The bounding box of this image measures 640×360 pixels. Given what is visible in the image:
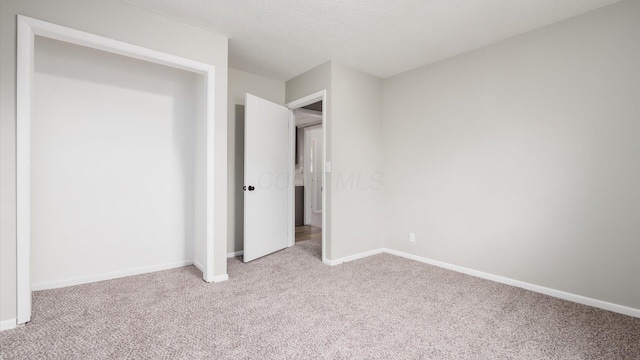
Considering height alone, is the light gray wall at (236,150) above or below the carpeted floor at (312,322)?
above

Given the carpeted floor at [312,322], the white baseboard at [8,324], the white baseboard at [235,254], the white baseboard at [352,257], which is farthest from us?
the white baseboard at [235,254]

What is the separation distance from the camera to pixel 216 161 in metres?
2.77

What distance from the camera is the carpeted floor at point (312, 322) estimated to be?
1.68 m

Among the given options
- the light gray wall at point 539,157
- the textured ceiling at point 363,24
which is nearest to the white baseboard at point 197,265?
the textured ceiling at point 363,24

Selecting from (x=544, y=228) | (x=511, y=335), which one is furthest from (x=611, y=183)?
(x=511, y=335)

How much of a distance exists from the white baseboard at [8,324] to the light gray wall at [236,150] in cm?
197

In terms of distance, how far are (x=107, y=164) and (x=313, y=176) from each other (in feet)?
13.9

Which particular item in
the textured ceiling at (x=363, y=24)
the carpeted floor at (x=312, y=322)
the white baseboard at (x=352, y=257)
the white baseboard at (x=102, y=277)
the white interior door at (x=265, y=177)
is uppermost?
the textured ceiling at (x=363, y=24)

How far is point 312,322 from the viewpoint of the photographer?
201 centimetres

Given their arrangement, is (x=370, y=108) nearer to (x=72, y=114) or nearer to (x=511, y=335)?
(x=511, y=335)

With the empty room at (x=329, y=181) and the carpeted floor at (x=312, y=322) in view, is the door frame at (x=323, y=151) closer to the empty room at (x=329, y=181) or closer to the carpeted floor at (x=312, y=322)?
the empty room at (x=329, y=181)

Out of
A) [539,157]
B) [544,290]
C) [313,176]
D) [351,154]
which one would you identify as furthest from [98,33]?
[313,176]

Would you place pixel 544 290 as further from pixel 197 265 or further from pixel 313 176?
pixel 313 176

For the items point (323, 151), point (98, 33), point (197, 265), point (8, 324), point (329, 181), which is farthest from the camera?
point (323, 151)
